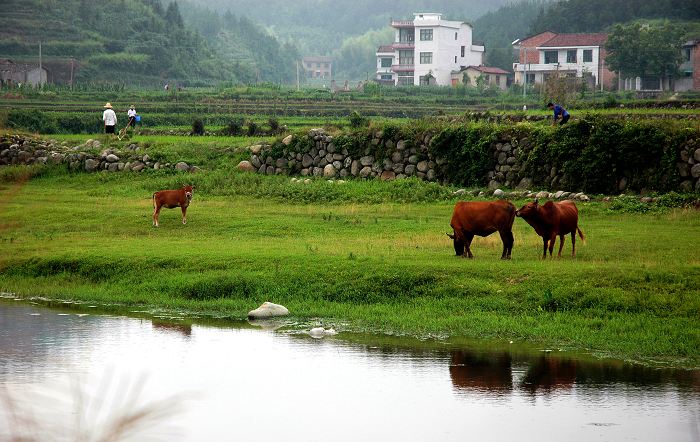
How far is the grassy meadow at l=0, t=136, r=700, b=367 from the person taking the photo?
1686cm

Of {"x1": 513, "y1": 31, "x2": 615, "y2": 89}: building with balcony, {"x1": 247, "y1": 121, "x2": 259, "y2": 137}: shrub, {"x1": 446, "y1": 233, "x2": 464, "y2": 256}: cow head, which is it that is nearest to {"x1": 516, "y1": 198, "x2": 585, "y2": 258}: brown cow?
{"x1": 446, "y1": 233, "x2": 464, "y2": 256}: cow head

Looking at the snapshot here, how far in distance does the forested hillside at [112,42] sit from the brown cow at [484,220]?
79.8m

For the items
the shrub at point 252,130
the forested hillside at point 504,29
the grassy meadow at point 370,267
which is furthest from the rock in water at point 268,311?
the forested hillside at point 504,29

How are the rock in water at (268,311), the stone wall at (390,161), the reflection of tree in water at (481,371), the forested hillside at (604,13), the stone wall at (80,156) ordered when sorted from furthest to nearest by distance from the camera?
the forested hillside at (604,13) → the stone wall at (80,156) → the stone wall at (390,161) → the rock in water at (268,311) → the reflection of tree in water at (481,371)

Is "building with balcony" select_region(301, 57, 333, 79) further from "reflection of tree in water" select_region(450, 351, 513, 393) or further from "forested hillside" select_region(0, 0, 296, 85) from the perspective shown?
"reflection of tree in water" select_region(450, 351, 513, 393)

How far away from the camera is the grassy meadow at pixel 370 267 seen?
16.9 meters

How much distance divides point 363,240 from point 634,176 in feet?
27.3

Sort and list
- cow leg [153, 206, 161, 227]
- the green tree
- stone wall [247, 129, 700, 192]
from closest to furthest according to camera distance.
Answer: cow leg [153, 206, 161, 227]
stone wall [247, 129, 700, 192]
the green tree

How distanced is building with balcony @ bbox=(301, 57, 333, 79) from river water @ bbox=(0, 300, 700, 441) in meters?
178

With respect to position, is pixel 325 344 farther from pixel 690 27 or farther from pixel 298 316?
pixel 690 27

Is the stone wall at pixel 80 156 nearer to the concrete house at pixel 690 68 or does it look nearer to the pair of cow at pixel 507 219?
the pair of cow at pixel 507 219

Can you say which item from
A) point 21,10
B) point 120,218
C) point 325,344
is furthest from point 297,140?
point 21,10

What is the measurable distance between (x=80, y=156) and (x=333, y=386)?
22653mm

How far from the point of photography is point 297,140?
3341cm
